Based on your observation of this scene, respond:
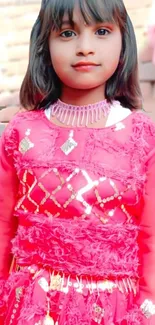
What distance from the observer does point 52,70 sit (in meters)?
1.43

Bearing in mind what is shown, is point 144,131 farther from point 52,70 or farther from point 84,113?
point 52,70

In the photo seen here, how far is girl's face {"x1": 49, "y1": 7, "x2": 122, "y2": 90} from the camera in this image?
1288 mm

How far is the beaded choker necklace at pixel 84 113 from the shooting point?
4.46ft

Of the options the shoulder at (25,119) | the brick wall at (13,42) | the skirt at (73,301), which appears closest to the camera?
the skirt at (73,301)

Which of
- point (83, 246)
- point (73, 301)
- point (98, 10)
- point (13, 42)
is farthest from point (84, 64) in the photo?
point (13, 42)

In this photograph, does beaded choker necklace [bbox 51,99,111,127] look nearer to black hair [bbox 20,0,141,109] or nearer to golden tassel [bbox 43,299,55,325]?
black hair [bbox 20,0,141,109]

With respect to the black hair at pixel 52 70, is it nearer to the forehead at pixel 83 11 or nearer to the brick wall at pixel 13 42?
the forehead at pixel 83 11

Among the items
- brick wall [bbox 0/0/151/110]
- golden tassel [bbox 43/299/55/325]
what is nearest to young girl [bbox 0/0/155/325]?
golden tassel [bbox 43/299/55/325]

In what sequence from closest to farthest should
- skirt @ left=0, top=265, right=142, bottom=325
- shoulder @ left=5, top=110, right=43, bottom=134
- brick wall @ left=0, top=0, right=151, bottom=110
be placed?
skirt @ left=0, top=265, right=142, bottom=325
shoulder @ left=5, top=110, right=43, bottom=134
brick wall @ left=0, top=0, right=151, bottom=110

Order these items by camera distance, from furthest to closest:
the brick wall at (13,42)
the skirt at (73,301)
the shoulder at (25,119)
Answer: the brick wall at (13,42) → the shoulder at (25,119) → the skirt at (73,301)

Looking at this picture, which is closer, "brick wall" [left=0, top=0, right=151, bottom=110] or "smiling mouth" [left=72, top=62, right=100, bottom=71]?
"smiling mouth" [left=72, top=62, right=100, bottom=71]

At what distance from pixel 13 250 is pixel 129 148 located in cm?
33

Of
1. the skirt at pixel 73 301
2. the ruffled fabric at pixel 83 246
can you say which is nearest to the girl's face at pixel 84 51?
the ruffled fabric at pixel 83 246

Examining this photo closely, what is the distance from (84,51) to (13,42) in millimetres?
976
